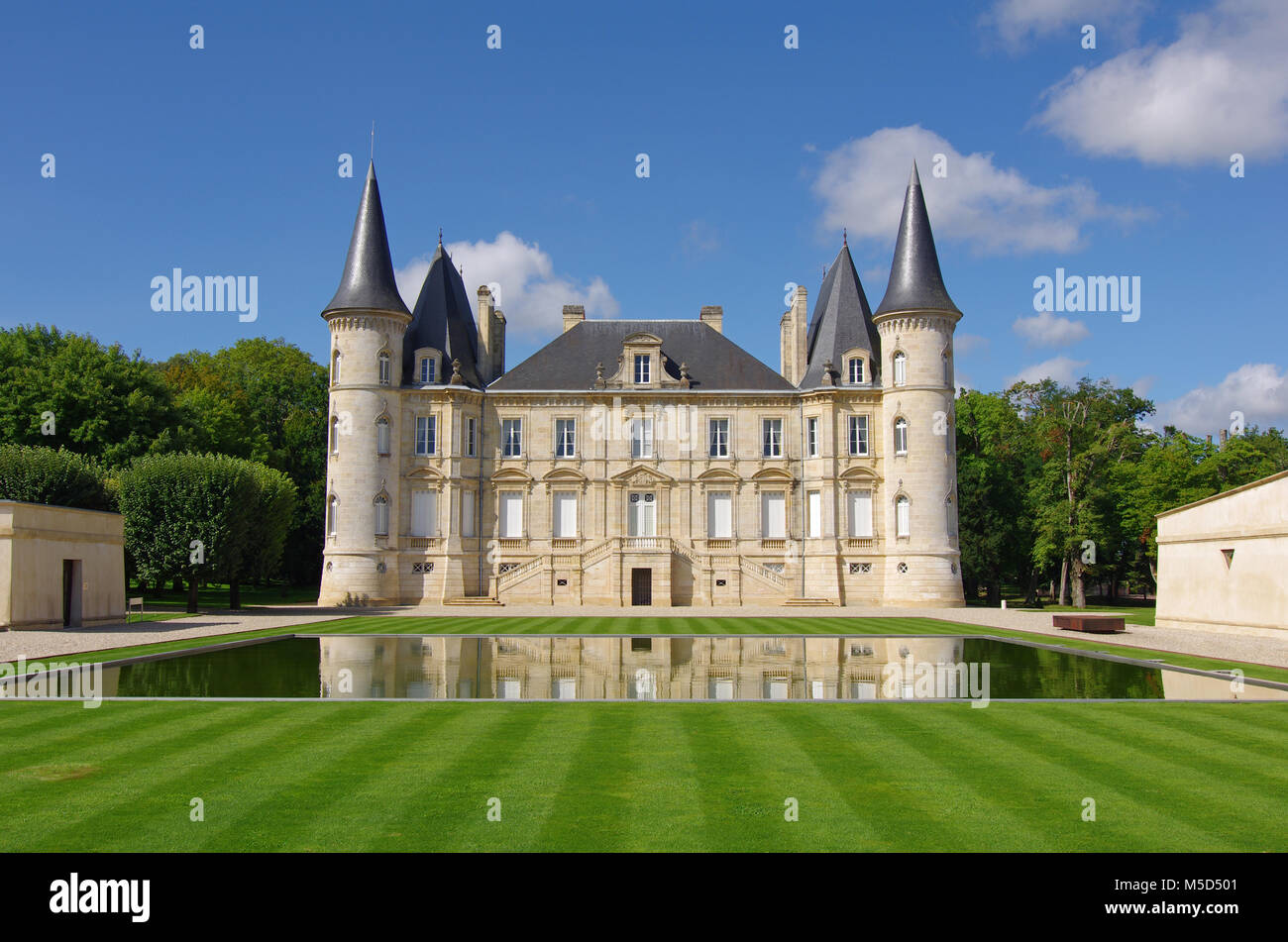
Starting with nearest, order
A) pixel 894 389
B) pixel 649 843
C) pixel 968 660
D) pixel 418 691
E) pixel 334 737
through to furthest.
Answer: pixel 649 843 < pixel 334 737 < pixel 418 691 < pixel 968 660 < pixel 894 389

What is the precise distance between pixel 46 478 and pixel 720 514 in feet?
101

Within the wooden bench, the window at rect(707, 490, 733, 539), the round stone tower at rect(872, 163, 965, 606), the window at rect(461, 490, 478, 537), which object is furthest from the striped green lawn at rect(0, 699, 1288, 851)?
the window at rect(707, 490, 733, 539)

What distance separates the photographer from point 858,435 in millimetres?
51969

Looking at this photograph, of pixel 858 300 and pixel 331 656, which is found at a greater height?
pixel 858 300

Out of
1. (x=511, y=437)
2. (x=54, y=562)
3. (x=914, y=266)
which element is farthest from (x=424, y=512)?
(x=914, y=266)

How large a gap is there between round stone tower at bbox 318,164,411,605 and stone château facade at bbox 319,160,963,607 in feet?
0.33

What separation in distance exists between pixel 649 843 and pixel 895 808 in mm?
2600

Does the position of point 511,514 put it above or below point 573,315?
below

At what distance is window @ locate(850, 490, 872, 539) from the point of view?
5122 centimetres

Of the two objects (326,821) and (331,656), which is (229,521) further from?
(326,821)

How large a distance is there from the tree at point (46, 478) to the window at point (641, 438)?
25.2 meters

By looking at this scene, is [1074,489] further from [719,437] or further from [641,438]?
[641,438]
